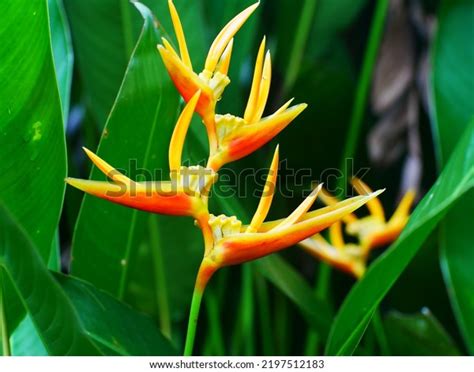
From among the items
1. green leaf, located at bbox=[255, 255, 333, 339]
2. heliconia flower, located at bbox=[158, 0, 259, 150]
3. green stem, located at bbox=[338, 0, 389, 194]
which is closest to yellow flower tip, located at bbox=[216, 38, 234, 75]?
heliconia flower, located at bbox=[158, 0, 259, 150]

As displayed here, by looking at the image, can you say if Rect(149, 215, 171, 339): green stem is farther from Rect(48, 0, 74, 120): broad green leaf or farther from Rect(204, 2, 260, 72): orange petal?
Rect(204, 2, 260, 72): orange petal

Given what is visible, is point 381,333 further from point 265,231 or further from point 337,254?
point 265,231

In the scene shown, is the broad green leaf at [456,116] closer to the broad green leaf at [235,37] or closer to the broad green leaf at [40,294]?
the broad green leaf at [235,37]

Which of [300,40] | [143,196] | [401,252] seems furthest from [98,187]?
[300,40]

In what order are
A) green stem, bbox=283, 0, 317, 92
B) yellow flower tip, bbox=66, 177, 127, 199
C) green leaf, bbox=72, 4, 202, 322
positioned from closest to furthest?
1. yellow flower tip, bbox=66, 177, 127, 199
2. green leaf, bbox=72, 4, 202, 322
3. green stem, bbox=283, 0, 317, 92

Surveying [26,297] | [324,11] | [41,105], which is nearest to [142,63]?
[41,105]
